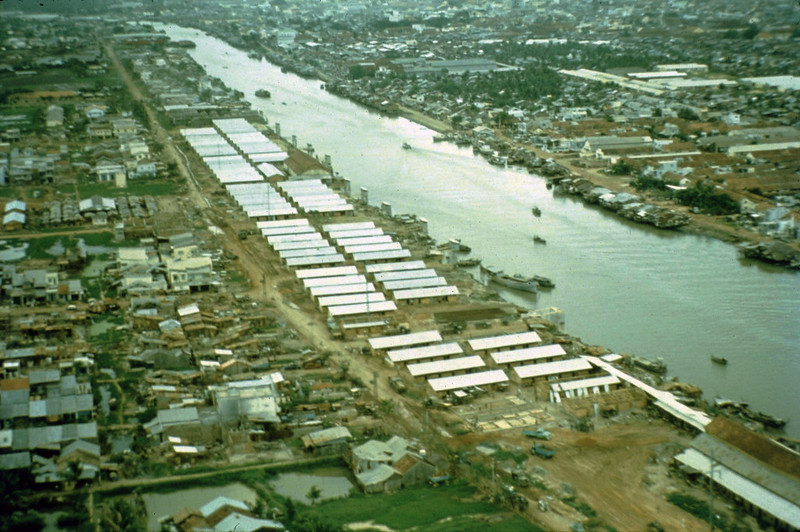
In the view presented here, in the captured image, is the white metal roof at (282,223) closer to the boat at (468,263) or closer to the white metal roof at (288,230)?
the white metal roof at (288,230)

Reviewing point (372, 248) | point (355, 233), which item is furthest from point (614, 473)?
point (355, 233)

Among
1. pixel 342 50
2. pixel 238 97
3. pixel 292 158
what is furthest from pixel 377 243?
pixel 342 50

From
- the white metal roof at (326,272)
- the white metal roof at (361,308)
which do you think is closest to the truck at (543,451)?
the white metal roof at (361,308)

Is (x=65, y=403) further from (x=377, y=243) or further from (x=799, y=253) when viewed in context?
(x=799, y=253)

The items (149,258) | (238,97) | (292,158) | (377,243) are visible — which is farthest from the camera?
(238,97)

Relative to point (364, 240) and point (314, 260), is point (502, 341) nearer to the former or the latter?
point (314, 260)

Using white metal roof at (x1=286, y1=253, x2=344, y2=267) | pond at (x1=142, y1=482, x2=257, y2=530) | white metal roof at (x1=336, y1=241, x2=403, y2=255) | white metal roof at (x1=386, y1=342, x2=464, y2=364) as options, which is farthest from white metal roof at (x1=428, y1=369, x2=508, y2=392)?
white metal roof at (x1=336, y1=241, x2=403, y2=255)

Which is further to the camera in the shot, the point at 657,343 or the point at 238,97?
the point at 238,97
